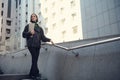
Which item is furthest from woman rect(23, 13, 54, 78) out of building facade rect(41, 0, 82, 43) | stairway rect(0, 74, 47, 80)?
building facade rect(41, 0, 82, 43)

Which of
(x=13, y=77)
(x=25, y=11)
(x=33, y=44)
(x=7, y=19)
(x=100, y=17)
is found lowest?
(x=13, y=77)

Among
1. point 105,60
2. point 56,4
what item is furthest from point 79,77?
point 56,4

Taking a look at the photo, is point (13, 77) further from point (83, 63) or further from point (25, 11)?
point (25, 11)

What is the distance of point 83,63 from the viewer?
417 centimetres

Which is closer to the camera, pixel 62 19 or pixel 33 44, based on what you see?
pixel 33 44

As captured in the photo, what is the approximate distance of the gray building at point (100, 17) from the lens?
1437cm

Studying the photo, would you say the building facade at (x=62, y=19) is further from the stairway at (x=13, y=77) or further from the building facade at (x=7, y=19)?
the stairway at (x=13, y=77)

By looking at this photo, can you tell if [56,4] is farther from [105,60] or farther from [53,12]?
[105,60]

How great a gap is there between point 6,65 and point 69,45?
4672 millimetres

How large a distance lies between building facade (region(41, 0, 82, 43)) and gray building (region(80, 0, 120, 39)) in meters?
4.09

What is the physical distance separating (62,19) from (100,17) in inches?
431

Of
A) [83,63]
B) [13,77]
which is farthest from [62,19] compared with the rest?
[83,63]

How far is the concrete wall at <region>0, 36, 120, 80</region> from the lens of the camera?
3584 millimetres

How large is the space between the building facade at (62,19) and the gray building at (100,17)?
13.4ft
